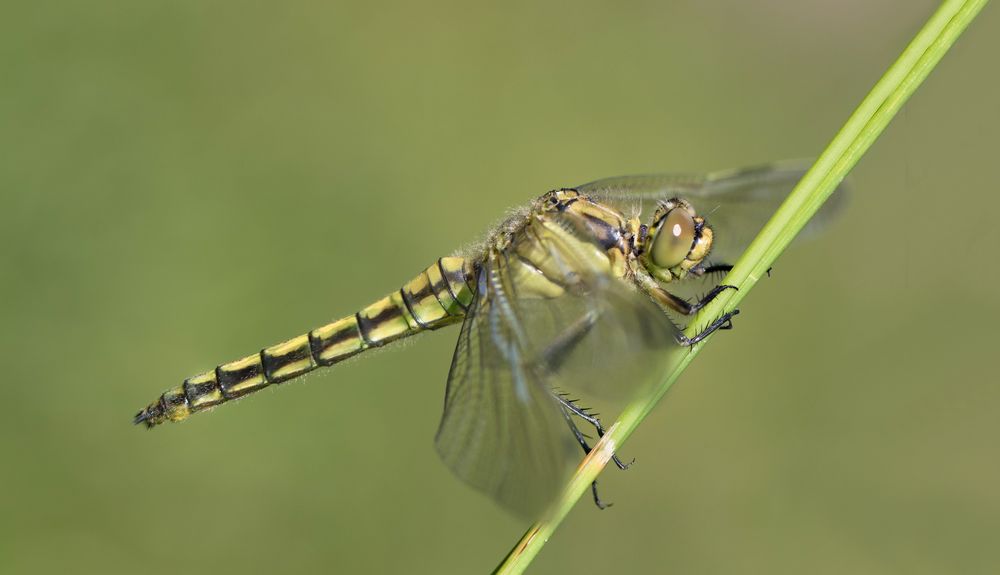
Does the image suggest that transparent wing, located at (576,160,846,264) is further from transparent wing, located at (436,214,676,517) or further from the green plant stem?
the green plant stem

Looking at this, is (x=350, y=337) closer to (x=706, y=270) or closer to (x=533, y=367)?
(x=533, y=367)

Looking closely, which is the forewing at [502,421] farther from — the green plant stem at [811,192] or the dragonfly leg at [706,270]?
the dragonfly leg at [706,270]

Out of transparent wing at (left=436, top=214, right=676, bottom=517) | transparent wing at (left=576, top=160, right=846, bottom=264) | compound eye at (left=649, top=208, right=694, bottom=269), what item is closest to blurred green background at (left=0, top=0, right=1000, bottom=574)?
transparent wing at (left=576, top=160, right=846, bottom=264)

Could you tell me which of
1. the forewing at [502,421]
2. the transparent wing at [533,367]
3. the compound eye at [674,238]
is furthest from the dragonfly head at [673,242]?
the forewing at [502,421]

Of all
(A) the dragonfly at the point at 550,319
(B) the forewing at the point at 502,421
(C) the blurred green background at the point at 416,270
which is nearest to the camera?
(B) the forewing at the point at 502,421

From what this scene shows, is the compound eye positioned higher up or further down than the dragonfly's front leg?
higher up

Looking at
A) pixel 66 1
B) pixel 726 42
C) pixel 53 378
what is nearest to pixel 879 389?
pixel 726 42

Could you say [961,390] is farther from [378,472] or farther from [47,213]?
[47,213]
